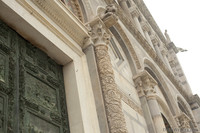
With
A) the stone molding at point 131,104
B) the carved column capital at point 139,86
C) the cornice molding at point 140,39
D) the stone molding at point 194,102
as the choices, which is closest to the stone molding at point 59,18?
the stone molding at point 131,104

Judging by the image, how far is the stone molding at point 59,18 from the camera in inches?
135

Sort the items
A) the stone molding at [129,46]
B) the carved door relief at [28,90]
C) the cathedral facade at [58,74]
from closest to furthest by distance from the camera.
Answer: the carved door relief at [28,90]
the cathedral facade at [58,74]
the stone molding at [129,46]

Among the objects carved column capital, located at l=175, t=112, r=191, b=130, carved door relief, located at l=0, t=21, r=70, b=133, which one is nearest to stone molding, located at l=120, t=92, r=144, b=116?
carved door relief, located at l=0, t=21, r=70, b=133

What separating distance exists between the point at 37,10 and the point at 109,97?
1522mm

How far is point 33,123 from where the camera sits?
9.21ft

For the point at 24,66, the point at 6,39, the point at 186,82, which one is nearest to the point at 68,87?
the point at 24,66

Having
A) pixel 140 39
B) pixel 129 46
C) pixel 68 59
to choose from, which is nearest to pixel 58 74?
pixel 68 59

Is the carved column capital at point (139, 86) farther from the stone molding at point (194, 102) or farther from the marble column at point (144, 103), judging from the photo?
the stone molding at point (194, 102)

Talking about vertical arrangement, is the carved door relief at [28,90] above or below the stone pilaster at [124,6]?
below

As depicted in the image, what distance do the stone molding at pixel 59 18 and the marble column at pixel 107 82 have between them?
276 mm

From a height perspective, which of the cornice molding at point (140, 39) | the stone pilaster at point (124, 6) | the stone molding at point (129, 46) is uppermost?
the stone pilaster at point (124, 6)

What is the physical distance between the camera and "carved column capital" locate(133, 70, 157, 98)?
20.4 feet

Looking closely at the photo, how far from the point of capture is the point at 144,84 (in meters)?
6.35

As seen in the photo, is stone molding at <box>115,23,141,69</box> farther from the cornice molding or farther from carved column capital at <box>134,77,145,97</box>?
the cornice molding
